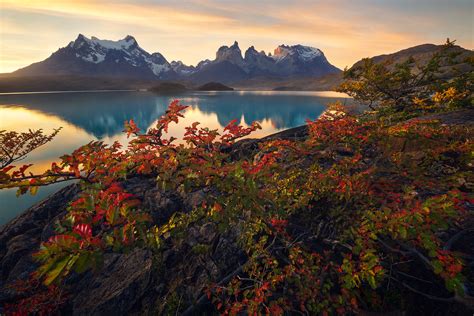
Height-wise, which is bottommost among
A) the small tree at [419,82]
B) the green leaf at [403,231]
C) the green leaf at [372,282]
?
the green leaf at [372,282]

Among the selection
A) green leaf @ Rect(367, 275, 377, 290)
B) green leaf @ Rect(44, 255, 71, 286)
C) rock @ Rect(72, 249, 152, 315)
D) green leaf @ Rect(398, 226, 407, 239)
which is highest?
green leaf @ Rect(44, 255, 71, 286)

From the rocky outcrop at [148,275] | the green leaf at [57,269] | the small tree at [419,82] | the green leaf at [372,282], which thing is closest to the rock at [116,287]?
the rocky outcrop at [148,275]

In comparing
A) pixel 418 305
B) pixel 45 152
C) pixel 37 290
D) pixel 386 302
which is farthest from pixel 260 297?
pixel 45 152

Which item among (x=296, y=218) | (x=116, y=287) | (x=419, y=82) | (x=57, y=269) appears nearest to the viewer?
(x=57, y=269)

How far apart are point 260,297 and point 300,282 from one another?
2.54ft

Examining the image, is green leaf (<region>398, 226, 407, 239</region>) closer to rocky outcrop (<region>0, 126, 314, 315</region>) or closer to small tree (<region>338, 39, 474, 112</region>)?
Result: rocky outcrop (<region>0, 126, 314, 315</region>)

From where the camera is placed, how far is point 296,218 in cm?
658

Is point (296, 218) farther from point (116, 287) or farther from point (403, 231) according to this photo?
point (116, 287)

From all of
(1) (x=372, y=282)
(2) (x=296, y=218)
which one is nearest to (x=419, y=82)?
(2) (x=296, y=218)

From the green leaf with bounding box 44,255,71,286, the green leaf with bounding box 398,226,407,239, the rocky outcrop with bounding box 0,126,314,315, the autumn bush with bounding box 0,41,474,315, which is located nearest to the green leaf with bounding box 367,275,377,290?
the autumn bush with bounding box 0,41,474,315

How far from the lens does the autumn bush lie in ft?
9.98

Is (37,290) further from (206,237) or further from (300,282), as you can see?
(300,282)

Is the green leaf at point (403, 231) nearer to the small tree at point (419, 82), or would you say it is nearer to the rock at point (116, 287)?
the rock at point (116, 287)

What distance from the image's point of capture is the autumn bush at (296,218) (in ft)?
9.98
